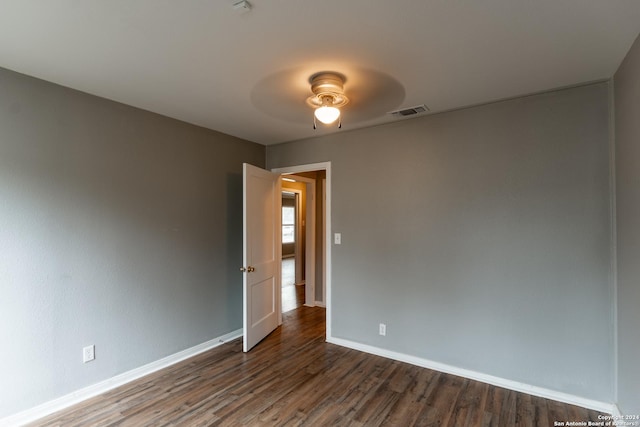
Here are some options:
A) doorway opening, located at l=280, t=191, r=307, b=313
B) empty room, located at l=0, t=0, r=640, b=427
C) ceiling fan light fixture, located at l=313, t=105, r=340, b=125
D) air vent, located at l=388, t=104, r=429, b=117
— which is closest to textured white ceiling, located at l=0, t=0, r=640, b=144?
empty room, located at l=0, t=0, r=640, b=427

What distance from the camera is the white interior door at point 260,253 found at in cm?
341

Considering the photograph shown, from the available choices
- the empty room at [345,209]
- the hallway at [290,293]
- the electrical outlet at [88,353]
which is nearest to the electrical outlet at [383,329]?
the empty room at [345,209]

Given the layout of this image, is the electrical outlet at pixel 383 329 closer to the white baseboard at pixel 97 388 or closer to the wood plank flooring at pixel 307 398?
the wood plank flooring at pixel 307 398

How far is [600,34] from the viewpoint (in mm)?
1734

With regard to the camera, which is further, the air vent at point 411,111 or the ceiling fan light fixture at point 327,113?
the air vent at point 411,111

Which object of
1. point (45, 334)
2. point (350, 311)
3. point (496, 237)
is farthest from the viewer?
point (350, 311)

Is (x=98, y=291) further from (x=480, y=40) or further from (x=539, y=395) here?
(x=539, y=395)

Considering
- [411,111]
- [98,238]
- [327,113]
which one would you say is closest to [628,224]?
[411,111]

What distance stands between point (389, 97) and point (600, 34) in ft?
4.24

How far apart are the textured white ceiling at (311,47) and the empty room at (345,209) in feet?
0.05

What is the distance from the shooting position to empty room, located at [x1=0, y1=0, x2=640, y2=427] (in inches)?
70.4

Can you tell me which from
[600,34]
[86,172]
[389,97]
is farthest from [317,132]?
[600,34]

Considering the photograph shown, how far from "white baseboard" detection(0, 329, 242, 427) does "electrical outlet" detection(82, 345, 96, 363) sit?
218 mm

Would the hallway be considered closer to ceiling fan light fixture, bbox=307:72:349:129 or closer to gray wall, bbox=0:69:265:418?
gray wall, bbox=0:69:265:418
